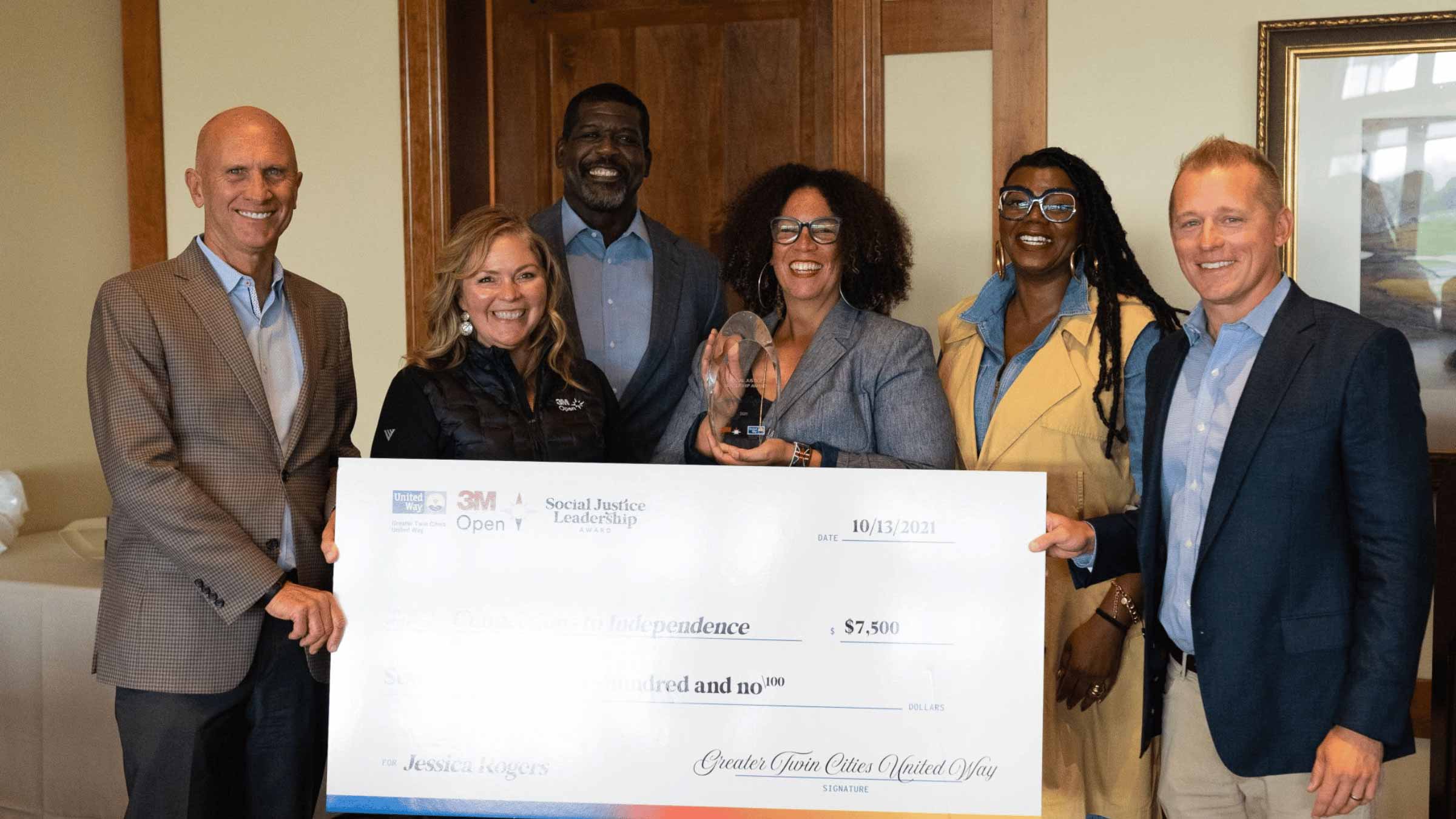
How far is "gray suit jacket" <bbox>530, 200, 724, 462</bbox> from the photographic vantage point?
284 cm

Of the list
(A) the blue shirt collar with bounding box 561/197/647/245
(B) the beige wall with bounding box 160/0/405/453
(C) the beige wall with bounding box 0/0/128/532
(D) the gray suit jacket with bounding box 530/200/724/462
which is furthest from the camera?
(B) the beige wall with bounding box 160/0/405/453

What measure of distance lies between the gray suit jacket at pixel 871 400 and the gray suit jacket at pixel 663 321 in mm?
487

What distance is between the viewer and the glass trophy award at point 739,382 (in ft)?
7.38

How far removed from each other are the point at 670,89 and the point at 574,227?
4.48 feet

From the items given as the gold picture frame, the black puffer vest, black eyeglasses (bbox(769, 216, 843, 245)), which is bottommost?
the black puffer vest

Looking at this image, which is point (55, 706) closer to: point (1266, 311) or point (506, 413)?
point (506, 413)

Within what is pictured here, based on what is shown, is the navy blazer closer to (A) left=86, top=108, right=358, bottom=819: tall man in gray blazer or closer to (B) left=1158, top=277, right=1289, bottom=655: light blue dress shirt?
(B) left=1158, top=277, right=1289, bottom=655: light blue dress shirt

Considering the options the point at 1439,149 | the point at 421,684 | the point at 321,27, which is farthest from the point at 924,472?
the point at 321,27

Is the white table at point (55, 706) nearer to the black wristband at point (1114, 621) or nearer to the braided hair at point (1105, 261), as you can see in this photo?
the black wristband at point (1114, 621)

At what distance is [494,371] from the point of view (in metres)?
2.31

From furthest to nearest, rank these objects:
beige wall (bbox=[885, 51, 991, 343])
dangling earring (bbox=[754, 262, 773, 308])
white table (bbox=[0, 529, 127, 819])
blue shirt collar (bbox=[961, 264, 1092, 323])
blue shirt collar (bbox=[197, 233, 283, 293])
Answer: beige wall (bbox=[885, 51, 991, 343]), white table (bbox=[0, 529, 127, 819]), dangling earring (bbox=[754, 262, 773, 308]), blue shirt collar (bbox=[961, 264, 1092, 323]), blue shirt collar (bbox=[197, 233, 283, 293])

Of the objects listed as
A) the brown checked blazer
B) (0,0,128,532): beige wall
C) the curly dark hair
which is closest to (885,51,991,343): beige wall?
the curly dark hair

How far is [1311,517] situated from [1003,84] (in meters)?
1.98
